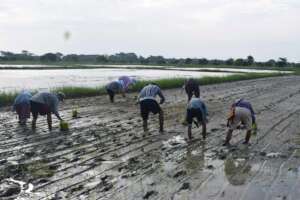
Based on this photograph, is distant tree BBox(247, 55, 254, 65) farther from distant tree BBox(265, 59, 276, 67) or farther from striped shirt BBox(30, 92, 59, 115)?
striped shirt BBox(30, 92, 59, 115)

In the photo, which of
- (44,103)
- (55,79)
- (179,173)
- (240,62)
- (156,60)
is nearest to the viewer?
(179,173)

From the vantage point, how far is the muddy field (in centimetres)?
736

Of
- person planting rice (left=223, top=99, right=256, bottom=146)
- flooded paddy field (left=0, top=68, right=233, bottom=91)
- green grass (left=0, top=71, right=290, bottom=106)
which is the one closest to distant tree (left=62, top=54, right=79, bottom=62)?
flooded paddy field (left=0, top=68, right=233, bottom=91)

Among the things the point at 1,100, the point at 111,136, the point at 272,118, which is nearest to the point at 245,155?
the point at 111,136

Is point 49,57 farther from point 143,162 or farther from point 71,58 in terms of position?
point 143,162

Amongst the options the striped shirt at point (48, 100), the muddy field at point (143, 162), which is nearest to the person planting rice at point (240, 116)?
the muddy field at point (143, 162)

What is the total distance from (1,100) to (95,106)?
3.48 metres

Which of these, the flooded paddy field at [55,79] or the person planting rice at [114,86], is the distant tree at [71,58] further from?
the person planting rice at [114,86]

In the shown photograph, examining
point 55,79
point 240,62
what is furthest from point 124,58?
point 55,79

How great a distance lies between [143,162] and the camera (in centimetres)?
938

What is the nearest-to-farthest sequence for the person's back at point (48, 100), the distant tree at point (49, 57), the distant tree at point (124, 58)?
the person's back at point (48, 100) → the distant tree at point (49, 57) → the distant tree at point (124, 58)

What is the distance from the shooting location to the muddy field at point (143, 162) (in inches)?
290

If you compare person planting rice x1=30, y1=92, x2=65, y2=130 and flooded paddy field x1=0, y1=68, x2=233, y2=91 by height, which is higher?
person planting rice x1=30, y1=92, x2=65, y2=130

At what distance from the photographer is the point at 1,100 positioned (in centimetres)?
2003
